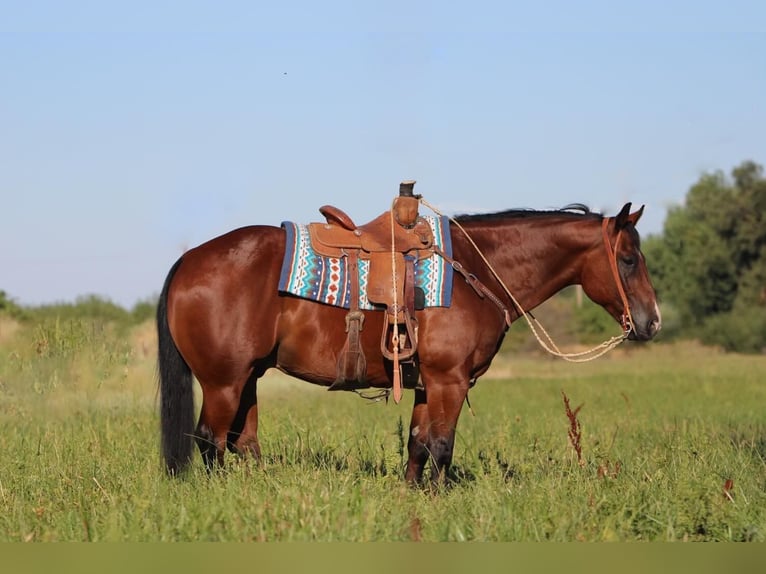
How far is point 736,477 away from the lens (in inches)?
274

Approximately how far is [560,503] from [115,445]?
Result: 4640mm

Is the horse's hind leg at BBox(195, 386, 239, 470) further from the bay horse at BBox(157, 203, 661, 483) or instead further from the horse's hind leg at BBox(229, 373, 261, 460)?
the horse's hind leg at BBox(229, 373, 261, 460)

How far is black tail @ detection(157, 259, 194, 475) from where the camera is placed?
7141 millimetres

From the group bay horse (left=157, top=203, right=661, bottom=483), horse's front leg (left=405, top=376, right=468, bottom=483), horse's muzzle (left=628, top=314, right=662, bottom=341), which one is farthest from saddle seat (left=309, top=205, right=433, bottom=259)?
horse's muzzle (left=628, top=314, right=662, bottom=341)

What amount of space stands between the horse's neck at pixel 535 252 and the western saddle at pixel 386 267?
61 cm

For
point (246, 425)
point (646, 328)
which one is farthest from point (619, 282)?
point (246, 425)

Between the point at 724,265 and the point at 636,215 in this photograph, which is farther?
the point at 724,265

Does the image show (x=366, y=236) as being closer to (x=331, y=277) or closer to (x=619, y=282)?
(x=331, y=277)

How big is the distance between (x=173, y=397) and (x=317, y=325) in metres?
1.25

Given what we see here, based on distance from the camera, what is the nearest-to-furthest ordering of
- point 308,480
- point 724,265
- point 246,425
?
point 308,480 < point 246,425 < point 724,265

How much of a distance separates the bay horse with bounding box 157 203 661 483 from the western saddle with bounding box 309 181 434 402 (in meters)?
0.11

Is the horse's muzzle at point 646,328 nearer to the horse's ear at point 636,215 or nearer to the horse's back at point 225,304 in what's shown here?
the horse's ear at point 636,215

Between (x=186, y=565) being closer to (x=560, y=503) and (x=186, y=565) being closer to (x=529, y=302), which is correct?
(x=560, y=503)

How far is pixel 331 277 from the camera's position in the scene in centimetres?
712
